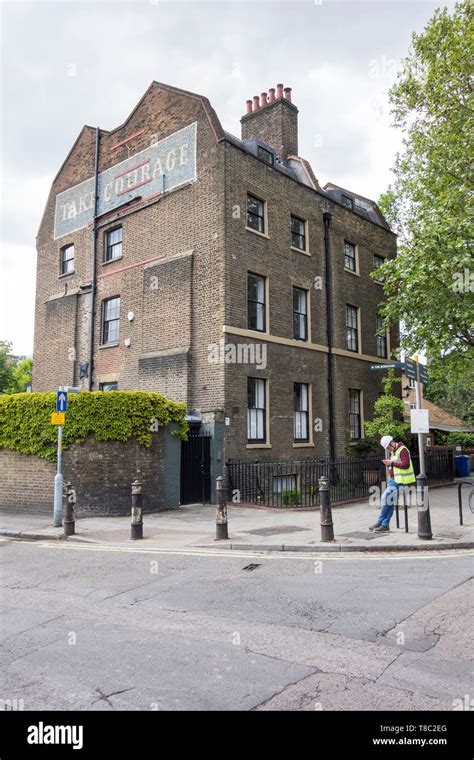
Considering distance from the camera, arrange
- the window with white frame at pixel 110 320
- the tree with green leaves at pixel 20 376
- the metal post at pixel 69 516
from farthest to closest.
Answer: the tree with green leaves at pixel 20 376
the window with white frame at pixel 110 320
the metal post at pixel 69 516

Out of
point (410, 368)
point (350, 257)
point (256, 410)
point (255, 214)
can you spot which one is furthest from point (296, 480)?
point (350, 257)

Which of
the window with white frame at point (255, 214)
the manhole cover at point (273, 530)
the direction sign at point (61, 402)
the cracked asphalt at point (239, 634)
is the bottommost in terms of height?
the cracked asphalt at point (239, 634)

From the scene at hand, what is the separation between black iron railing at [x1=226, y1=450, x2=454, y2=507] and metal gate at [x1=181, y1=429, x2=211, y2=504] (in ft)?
2.24

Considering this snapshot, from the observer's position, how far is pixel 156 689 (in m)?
3.89

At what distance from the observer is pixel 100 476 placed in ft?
44.0

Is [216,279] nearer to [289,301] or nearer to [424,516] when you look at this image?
[289,301]

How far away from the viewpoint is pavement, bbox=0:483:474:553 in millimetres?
9383

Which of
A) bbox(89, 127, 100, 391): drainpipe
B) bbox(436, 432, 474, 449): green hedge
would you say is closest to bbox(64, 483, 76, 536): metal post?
bbox(89, 127, 100, 391): drainpipe

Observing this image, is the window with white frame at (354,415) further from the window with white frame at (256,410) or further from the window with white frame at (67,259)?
the window with white frame at (67,259)

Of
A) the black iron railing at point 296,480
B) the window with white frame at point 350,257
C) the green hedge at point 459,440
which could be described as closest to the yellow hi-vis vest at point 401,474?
the black iron railing at point 296,480

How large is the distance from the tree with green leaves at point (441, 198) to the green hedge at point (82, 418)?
9326 millimetres

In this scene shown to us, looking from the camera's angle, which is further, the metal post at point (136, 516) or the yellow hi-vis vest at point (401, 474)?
the metal post at point (136, 516)

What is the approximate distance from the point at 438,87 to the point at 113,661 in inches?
791

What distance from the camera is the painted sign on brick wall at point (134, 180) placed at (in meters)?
18.4
